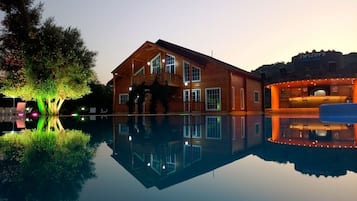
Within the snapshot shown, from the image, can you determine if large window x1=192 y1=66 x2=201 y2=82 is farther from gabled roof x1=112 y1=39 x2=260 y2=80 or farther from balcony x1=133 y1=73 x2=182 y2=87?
balcony x1=133 y1=73 x2=182 y2=87

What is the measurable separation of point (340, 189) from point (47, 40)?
20.9m

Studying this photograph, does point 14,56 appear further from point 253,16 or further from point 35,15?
point 253,16

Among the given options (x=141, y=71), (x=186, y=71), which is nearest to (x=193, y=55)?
(x=186, y=71)

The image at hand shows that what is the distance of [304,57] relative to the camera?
34312mm

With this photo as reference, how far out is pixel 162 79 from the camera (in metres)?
21.9

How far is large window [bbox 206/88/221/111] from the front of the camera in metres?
21.5

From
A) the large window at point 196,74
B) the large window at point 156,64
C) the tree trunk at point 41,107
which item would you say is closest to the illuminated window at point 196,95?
the large window at point 196,74

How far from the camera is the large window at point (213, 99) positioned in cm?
2150

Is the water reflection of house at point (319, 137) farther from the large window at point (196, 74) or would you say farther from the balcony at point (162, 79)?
the large window at point (196, 74)

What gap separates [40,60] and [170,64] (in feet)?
32.1

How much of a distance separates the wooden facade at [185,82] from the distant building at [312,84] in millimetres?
2630

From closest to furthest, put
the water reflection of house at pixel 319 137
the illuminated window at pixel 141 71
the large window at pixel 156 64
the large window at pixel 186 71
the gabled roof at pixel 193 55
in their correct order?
the water reflection of house at pixel 319 137
the gabled roof at pixel 193 55
the large window at pixel 186 71
the large window at pixel 156 64
the illuminated window at pixel 141 71

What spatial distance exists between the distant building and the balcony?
845 cm

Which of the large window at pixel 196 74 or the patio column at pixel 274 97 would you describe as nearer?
the large window at pixel 196 74
